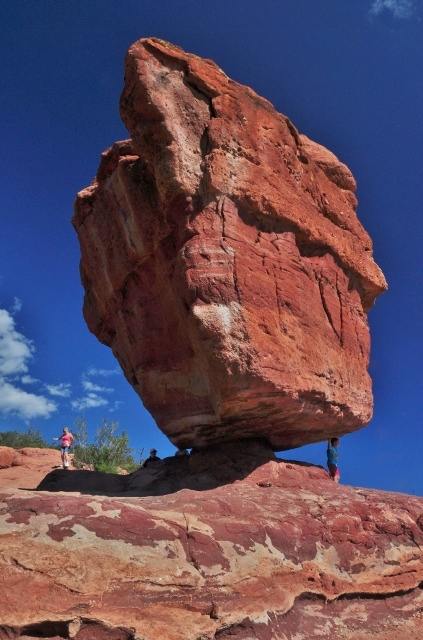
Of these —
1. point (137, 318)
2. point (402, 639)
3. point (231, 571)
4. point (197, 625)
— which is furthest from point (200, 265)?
point (402, 639)

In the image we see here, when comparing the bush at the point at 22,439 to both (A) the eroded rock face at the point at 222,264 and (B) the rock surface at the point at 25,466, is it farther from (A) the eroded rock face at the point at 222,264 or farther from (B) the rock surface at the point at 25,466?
(A) the eroded rock face at the point at 222,264

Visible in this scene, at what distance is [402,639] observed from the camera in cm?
498

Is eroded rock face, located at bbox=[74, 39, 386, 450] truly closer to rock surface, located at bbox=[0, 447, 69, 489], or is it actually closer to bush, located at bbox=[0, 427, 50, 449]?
rock surface, located at bbox=[0, 447, 69, 489]

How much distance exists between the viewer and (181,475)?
288 inches

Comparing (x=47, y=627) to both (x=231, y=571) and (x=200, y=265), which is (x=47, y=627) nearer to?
(x=231, y=571)

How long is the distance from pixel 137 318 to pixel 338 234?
3.76 metres

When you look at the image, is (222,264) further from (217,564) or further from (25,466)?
(25,466)

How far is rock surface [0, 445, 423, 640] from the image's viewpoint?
363cm

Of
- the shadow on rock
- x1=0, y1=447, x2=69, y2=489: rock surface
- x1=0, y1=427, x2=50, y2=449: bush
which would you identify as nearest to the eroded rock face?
the shadow on rock

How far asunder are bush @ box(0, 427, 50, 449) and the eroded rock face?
72.4 ft

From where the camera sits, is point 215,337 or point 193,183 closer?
point 215,337

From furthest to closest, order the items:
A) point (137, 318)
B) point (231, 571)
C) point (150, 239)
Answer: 1. point (137, 318)
2. point (150, 239)
3. point (231, 571)

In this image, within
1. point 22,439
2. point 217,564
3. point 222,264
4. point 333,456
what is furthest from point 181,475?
point 22,439

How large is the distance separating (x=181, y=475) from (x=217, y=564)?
9.75 feet
